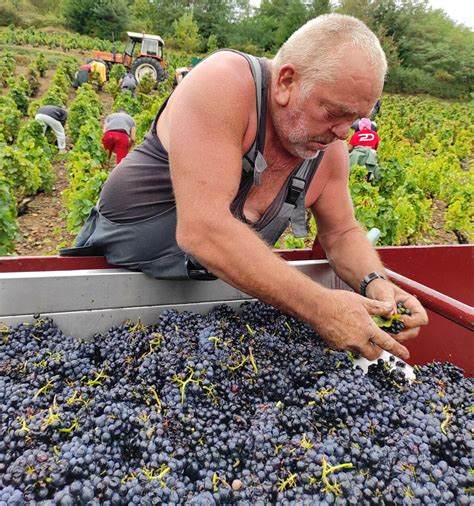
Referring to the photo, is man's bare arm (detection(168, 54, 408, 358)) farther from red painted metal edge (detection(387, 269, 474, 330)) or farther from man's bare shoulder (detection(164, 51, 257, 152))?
red painted metal edge (detection(387, 269, 474, 330))

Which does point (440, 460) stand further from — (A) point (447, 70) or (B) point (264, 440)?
(A) point (447, 70)

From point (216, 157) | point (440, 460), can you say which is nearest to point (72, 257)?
point (216, 157)

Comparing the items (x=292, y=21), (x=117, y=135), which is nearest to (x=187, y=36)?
(x=292, y=21)

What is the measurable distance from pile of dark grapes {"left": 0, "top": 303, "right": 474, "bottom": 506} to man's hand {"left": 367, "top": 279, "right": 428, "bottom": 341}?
7.2 inches

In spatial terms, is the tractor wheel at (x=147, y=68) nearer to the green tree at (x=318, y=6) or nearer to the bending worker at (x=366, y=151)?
the bending worker at (x=366, y=151)

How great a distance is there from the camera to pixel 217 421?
1465mm

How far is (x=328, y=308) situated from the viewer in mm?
1760

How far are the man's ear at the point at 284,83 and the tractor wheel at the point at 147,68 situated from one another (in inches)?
856

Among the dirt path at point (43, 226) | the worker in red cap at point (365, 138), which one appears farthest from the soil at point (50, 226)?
the worker in red cap at point (365, 138)

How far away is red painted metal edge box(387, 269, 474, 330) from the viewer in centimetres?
173

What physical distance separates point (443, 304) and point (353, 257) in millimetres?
623

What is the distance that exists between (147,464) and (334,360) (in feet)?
2.71

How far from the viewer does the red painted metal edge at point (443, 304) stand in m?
1.73

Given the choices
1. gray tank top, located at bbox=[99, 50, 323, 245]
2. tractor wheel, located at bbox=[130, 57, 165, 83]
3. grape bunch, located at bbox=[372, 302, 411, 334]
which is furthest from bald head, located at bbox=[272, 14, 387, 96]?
tractor wheel, located at bbox=[130, 57, 165, 83]
